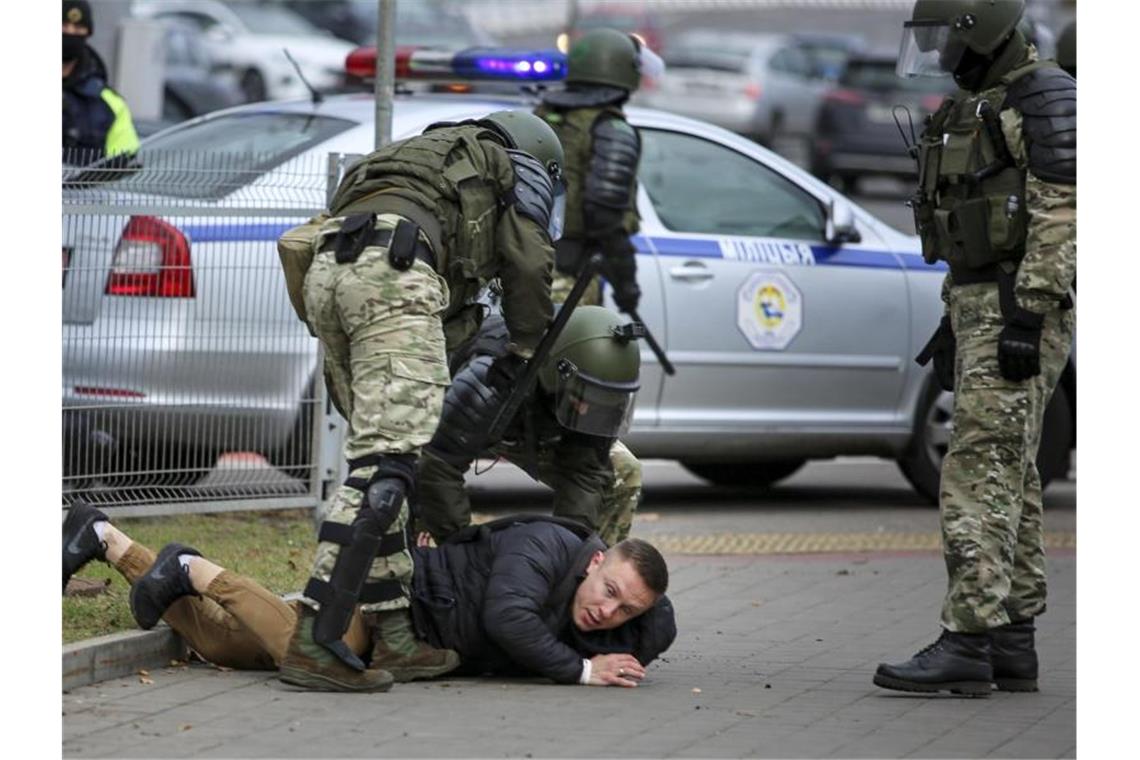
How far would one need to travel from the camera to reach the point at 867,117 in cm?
2670

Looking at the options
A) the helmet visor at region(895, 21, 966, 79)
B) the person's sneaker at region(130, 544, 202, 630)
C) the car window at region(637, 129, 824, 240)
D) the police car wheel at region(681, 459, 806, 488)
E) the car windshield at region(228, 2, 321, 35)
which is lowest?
the police car wheel at region(681, 459, 806, 488)

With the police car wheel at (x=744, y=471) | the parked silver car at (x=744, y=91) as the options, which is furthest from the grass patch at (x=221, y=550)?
the parked silver car at (x=744, y=91)

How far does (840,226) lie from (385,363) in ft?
15.3

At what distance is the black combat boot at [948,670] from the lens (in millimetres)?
6051

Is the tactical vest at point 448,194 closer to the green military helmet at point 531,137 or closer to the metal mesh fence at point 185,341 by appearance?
the green military helmet at point 531,137

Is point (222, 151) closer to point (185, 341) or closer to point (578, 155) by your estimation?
point (185, 341)

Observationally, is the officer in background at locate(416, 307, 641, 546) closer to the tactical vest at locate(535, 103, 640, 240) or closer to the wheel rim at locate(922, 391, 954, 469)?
the tactical vest at locate(535, 103, 640, 240)

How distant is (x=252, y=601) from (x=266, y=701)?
1.41 feet

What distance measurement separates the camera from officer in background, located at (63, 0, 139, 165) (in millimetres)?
9984

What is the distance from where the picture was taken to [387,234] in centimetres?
581

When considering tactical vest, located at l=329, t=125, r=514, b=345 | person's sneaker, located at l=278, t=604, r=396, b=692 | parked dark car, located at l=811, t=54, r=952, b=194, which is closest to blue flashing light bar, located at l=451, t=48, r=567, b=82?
tactical vest, located at l=329, t=125, r=514, b=345

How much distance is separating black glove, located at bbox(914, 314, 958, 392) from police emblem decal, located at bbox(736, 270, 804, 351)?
3238 mm

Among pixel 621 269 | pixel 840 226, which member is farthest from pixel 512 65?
pixel 840 226
